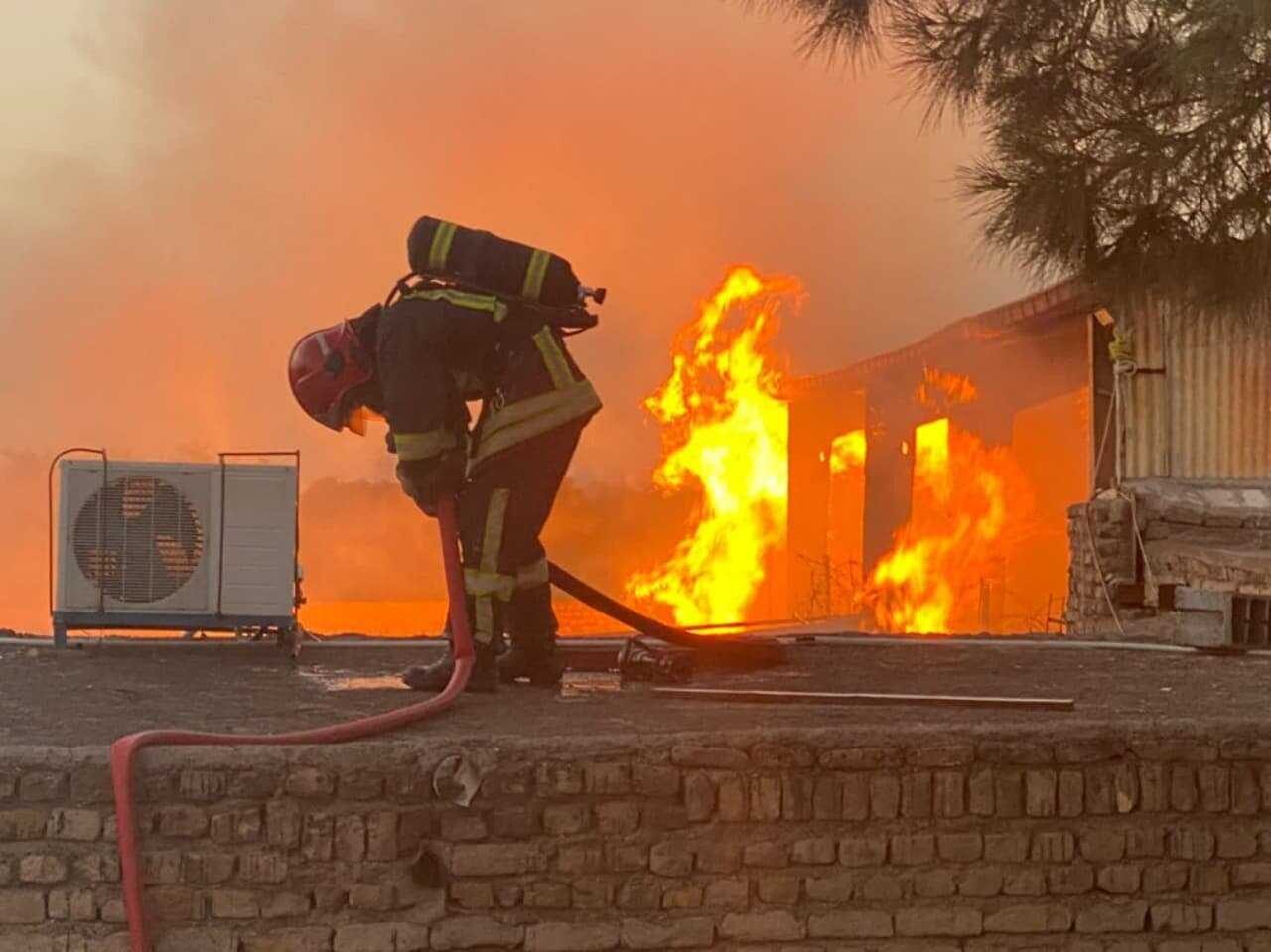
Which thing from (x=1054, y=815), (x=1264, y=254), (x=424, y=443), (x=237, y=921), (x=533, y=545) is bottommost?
(x=237, y=921)

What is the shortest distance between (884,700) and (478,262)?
2098 millimetres

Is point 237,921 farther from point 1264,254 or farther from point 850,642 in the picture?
point 1264,254

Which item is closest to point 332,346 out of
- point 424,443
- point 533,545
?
point 424,443

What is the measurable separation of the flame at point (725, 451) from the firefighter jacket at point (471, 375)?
41.9 ft

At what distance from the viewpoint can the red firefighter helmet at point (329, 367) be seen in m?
4.84

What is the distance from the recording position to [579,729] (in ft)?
12.0

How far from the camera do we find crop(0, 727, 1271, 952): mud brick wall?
3.30 m

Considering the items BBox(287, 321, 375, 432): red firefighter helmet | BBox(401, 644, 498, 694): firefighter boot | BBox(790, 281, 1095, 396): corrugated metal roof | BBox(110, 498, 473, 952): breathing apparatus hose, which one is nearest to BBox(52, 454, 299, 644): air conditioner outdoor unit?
BBox(287, 321, 375, 432): red firefighter helmet

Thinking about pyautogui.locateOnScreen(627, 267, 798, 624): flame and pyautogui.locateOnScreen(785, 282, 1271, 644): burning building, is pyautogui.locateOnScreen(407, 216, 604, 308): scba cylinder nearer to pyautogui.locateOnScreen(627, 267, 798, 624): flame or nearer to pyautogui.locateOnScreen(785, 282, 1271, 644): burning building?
pyautogui.locateOnScreen(785, 282, 1271, 644): burning building

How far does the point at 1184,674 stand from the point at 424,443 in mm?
3360

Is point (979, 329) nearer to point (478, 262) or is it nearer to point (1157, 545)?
point (1157, 545)

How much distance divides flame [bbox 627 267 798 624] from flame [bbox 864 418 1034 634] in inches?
98.6

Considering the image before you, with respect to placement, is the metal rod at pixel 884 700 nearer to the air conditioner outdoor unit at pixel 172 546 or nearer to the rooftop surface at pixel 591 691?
the rooftop surface at pixel 591 691

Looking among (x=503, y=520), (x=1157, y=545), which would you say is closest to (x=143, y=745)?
(x=503, y=520)
